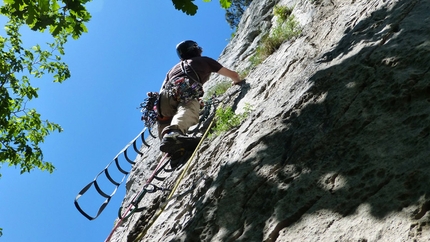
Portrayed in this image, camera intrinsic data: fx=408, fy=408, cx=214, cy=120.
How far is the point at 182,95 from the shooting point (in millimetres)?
5680

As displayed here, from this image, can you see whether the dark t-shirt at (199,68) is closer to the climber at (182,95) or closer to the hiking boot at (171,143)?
the climber at (182,95)

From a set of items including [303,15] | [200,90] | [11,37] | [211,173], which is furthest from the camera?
[11,37]

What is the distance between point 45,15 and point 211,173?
2.26m

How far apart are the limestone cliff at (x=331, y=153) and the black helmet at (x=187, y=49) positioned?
7.75 feet

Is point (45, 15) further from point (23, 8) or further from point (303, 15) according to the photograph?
point (303, 15)

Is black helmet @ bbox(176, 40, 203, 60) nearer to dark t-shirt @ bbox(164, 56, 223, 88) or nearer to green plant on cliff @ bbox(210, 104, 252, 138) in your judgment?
dark t-shirt @ bbox(164, 56, 223, 88)

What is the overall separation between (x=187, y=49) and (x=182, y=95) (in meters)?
1.45

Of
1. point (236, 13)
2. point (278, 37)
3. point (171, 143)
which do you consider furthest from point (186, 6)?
point (236, 13)

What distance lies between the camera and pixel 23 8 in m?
3.92

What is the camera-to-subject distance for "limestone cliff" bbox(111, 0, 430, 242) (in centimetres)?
205

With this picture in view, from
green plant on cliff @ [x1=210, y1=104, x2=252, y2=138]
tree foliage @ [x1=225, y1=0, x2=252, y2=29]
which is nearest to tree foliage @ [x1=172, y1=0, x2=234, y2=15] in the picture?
green plant on cliff @ [x1=210, y1=104, x2=252, y2=138]

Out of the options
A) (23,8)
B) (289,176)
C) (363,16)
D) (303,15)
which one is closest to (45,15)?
(23,8)

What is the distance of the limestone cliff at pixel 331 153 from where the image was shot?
2055mm

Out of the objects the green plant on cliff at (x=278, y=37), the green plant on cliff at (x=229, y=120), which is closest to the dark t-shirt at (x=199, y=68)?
the green plant on cliff at (x=278, y=37)
